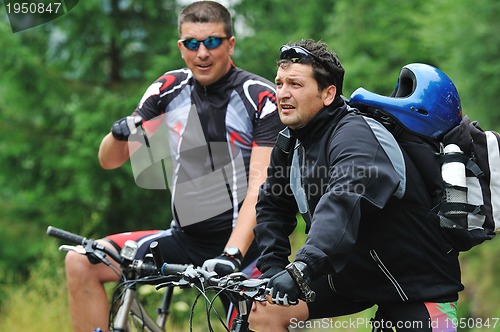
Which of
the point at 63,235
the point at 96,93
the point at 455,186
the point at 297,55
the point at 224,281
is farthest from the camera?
the point at 96,93

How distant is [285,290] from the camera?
11.2ft

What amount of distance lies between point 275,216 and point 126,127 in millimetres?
1191

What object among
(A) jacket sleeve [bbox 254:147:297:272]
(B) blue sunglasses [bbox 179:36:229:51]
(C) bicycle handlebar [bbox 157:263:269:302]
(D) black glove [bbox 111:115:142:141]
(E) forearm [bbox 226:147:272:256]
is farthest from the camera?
(B) blue sunglasses [bbox 179:36:229:51]

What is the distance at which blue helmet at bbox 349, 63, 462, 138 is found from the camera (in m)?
3.82

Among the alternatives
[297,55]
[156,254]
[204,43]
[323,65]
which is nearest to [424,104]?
[323,65]

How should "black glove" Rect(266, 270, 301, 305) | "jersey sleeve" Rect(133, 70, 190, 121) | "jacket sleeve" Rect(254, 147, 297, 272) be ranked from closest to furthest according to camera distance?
"black glove" Rect(266, 270, 301, 305)
"jacket sleeve" Rect(254, 147, 297, 272)
"jersey sleeve" Rect(133, 70, 190, 121)

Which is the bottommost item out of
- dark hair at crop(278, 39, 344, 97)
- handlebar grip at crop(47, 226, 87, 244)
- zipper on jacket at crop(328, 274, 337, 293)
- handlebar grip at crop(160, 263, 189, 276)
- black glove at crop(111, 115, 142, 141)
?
zipper on jacket at crop(328, 274, 337, 293)

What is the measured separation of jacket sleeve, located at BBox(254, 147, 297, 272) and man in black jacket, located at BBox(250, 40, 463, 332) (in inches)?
0.4

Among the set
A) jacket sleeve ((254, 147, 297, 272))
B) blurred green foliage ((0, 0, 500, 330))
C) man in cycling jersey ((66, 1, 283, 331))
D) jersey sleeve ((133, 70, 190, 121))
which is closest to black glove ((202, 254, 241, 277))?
jacket sleeve ((254, 147, 297, 272))

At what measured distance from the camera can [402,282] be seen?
3.83m

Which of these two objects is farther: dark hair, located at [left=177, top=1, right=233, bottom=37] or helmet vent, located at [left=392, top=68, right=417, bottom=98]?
dark hair, located at [left=177, top=1, right=233, bottom=37]

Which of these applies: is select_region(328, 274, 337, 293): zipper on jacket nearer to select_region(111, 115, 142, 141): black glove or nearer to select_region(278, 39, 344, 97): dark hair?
select_region(278, 39, 344, 97): dark hair

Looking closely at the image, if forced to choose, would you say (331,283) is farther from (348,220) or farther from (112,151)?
(112,151)

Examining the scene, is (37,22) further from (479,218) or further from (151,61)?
(479,218)
